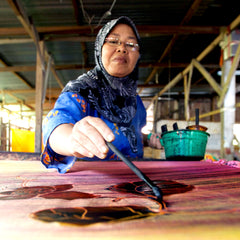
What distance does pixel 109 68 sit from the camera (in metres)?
1.42

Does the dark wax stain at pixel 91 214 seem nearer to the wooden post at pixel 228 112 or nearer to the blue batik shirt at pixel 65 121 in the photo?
the blue batik shirt at pixel 65 121

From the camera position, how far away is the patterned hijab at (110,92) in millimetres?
1325

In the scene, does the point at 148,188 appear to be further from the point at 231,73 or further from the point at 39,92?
the point at 39,92

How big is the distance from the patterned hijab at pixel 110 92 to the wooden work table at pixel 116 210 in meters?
0.66

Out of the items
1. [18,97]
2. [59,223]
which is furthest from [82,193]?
[18,97]

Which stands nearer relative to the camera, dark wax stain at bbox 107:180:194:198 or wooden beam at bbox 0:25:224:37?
dark wax stain at bbox 107:180:194:198

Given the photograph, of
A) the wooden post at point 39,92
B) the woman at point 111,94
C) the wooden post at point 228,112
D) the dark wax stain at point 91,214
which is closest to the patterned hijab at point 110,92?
the woman at point 111,94

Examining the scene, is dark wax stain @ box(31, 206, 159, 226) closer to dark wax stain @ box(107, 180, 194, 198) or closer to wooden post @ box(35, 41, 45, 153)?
dark wax stain @ box(107, 180, 194, 198)

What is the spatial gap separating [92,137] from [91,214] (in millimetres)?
234

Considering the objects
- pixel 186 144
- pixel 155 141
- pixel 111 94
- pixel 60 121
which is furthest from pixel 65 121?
pixel 155 141

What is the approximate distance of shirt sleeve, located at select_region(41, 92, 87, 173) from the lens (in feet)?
3.02

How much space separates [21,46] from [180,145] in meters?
4.34

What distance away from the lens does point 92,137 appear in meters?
0.61

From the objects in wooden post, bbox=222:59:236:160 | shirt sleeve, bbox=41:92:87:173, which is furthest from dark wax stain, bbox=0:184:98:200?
wooden post, bbox=222:59:236:160
